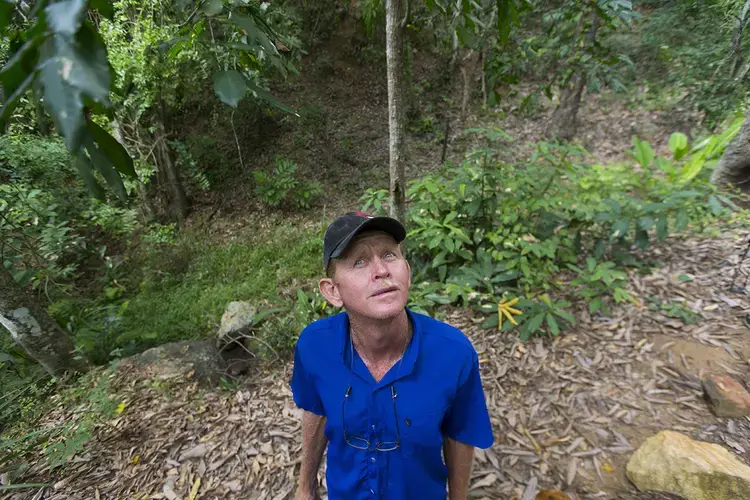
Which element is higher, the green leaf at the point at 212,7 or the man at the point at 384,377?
the green leaf at the point at 212,7

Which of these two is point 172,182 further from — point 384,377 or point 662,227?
point 662,227

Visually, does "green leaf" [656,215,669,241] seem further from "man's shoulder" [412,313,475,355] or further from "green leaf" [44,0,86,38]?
"green leaf" [44,0,86,38]

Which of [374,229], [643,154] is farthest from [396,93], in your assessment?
[643,154]

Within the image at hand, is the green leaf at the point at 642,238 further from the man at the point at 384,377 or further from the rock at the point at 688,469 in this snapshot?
the man at the point at 384,377

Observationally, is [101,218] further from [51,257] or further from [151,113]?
[151,113]

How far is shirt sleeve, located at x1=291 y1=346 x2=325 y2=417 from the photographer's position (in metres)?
1.38

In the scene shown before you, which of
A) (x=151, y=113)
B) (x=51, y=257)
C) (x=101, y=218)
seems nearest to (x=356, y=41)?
(x=151, y=113)

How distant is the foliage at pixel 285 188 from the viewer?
21.1ft

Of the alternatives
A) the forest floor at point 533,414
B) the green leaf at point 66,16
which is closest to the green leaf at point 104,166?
the green leaf at point 66,16


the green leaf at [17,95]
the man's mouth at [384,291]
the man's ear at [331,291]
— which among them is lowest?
the man's ear at [331,291]

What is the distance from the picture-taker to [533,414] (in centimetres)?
258

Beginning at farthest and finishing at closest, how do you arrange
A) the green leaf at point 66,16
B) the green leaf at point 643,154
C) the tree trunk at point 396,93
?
the green leaf at point 643,154 < the tree trunk at point 396,93 < the green leaf at point 66,16

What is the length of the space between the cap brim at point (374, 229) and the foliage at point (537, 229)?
2.02m

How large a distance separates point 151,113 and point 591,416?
23.4ft
